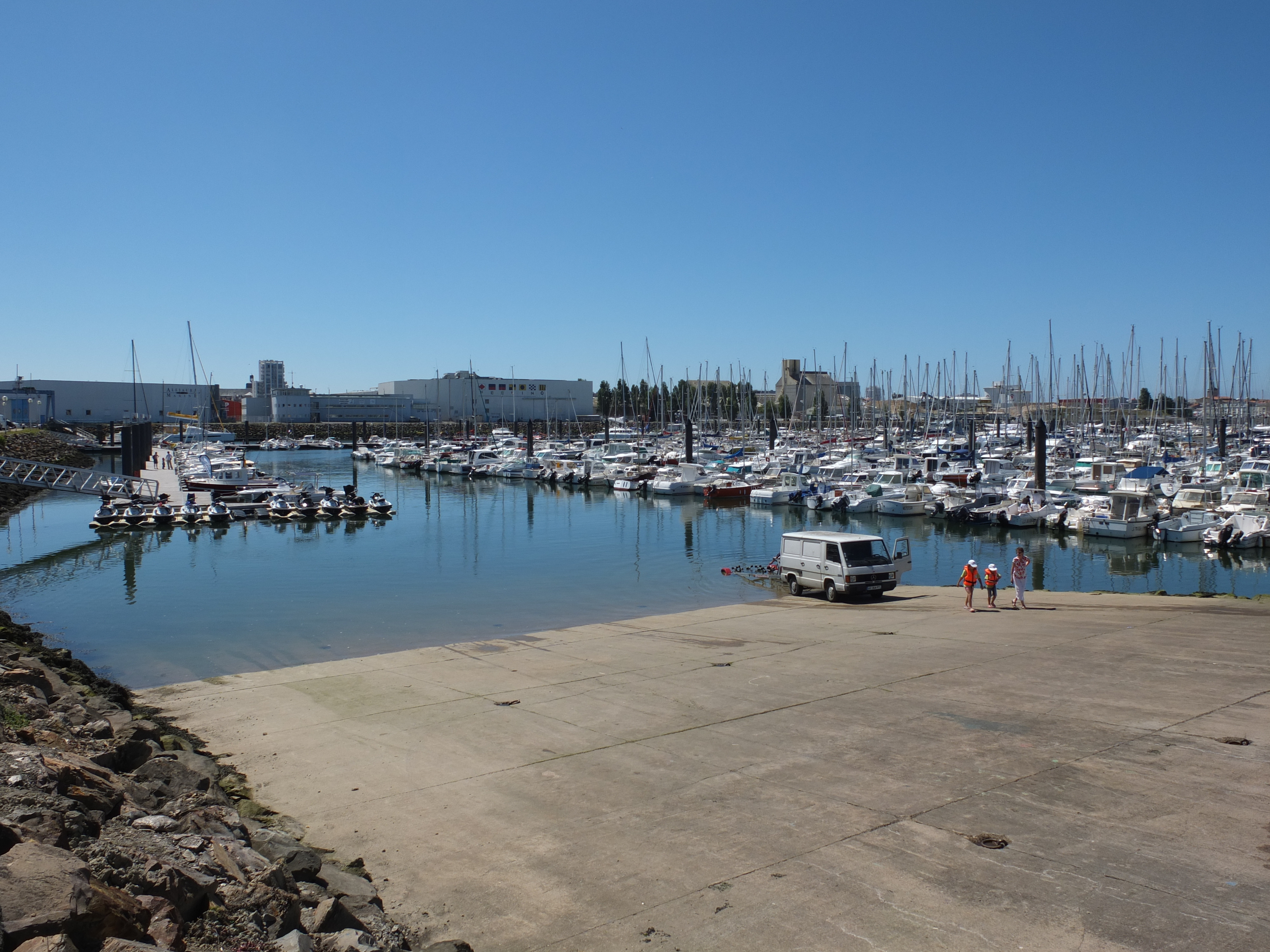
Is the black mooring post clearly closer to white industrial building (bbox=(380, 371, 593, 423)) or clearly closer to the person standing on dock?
the person standing on dock

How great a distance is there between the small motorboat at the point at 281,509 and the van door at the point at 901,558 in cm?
3917

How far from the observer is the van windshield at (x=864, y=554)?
26.2 m

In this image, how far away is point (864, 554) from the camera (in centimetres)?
2661

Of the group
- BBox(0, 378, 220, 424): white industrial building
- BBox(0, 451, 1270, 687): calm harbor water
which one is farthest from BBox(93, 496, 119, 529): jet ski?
BBox(0, 378, 220, 424): white industrial building

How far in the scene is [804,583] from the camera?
89.9 feet

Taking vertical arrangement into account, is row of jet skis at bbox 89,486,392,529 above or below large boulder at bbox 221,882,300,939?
Result: below

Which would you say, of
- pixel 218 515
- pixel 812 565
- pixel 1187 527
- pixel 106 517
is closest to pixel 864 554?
pixel 812 565

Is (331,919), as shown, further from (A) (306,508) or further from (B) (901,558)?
(A) (306,508)

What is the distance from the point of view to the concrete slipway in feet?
23.6

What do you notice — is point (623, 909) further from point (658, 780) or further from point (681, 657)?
point (681, 657)

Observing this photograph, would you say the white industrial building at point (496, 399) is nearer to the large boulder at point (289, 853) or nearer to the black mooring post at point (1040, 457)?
the black mooring post at point (1040, 457)

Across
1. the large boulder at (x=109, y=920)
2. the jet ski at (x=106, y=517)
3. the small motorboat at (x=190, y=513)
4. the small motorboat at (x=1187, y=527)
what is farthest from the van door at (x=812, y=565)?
the jet ski at (x=106, y=517)

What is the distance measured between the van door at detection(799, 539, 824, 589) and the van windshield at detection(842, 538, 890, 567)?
0.75 m

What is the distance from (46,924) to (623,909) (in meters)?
3.98
